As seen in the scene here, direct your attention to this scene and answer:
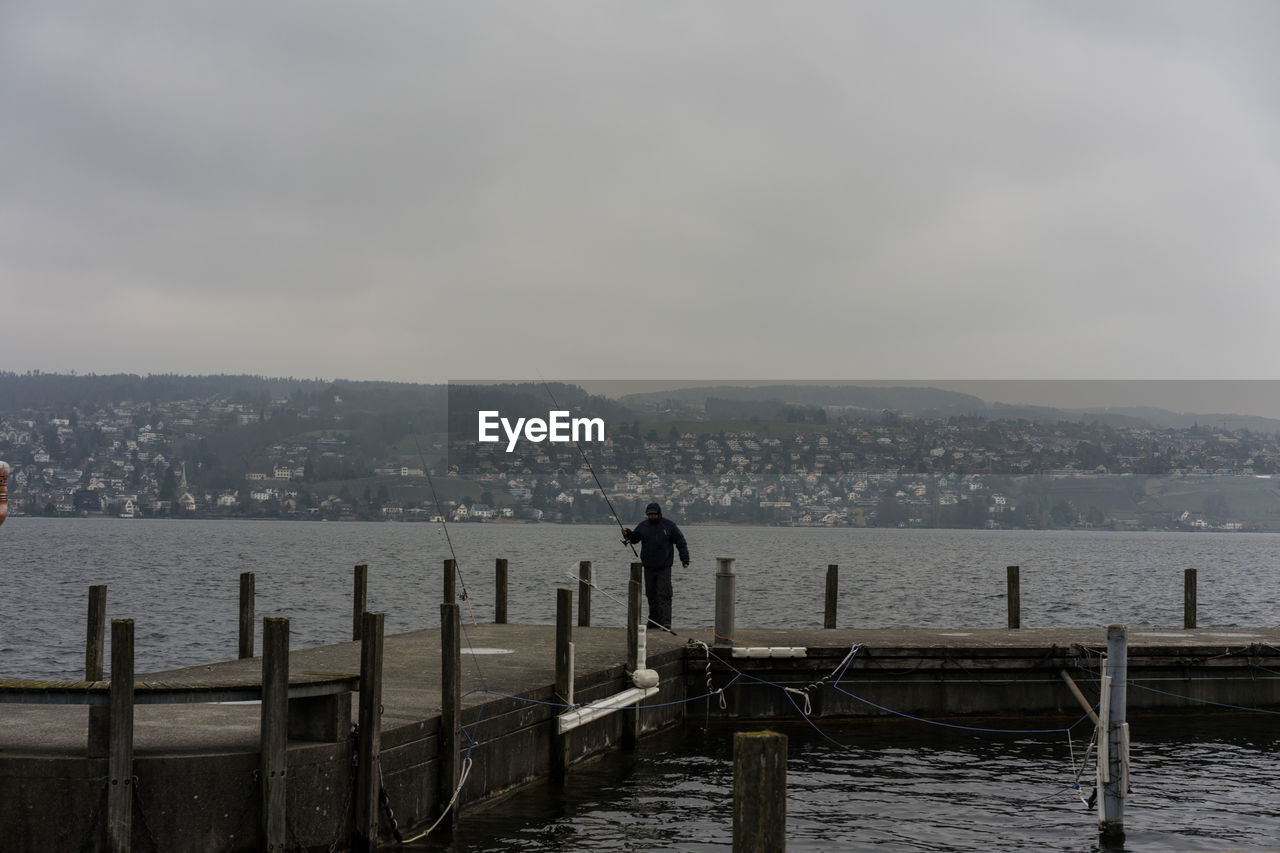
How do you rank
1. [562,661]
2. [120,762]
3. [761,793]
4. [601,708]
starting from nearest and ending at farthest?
1. [761,793]
2. [120,762]
3. [562,661]
4. [601,708]

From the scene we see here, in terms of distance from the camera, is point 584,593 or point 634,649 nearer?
point 634,649

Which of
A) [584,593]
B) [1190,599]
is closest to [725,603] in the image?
[584,593]

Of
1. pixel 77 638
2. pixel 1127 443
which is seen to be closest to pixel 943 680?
pixel 77 638

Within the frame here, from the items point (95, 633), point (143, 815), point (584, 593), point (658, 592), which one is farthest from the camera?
point (658, 592)

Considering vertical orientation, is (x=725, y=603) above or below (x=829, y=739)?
above

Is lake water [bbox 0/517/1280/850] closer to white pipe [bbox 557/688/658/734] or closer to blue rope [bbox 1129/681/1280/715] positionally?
blue rope [bbox 1129/681/1280/715]

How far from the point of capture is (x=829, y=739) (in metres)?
16.7

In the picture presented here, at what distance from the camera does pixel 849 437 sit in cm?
16375

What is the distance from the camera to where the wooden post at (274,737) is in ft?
28.5

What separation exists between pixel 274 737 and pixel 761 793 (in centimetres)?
394

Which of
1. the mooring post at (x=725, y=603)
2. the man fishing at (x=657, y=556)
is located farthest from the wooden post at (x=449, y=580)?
the mooring post at (x=725, y=603)

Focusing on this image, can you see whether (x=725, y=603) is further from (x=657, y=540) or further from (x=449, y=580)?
(x=449, y=580)

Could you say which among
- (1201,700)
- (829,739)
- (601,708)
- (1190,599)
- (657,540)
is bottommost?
(829,739)

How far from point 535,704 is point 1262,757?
31.2 feet
